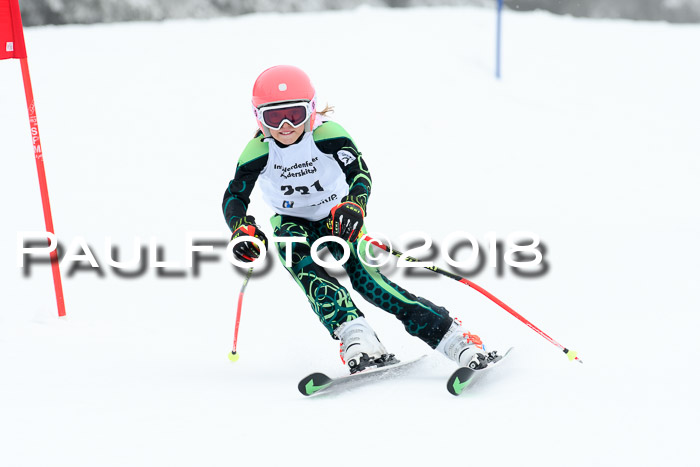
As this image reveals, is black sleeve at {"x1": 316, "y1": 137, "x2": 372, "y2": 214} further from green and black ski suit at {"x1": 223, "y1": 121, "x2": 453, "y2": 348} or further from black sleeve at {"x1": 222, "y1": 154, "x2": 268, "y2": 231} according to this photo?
black sleeve at {"x1": 222, "y1": 154, "x2": 268, "y2": 231}

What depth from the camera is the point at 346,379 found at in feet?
11.4

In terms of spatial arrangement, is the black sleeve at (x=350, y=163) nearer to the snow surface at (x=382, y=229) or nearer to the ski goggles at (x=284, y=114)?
the ski goggles at (x=284, y=114)

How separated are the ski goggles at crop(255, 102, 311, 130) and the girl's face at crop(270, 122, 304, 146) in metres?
0.03

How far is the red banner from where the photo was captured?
15.6 ft

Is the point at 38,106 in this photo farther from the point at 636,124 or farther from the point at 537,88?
the point at 636,124

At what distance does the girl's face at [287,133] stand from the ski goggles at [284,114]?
3cm

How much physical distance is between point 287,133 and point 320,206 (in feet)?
1.54

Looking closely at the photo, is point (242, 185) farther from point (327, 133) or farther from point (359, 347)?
point (359, 347)

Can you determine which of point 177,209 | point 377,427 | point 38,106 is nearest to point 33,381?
point 377,427

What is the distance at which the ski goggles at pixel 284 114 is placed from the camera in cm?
389

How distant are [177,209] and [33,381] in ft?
14.6

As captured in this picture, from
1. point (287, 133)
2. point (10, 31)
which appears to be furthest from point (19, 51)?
point (287, 133)

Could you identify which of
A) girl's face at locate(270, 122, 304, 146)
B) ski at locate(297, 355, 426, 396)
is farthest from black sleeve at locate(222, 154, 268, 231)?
ski at locate(297, 355, 426, 396)

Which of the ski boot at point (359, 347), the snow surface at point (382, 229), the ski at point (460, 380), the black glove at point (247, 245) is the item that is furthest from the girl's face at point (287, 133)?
the ski at point (460, 380)
